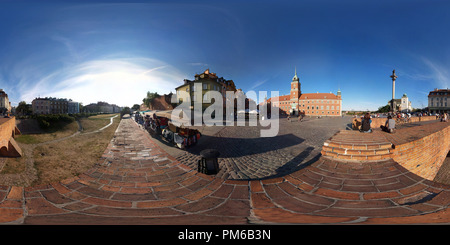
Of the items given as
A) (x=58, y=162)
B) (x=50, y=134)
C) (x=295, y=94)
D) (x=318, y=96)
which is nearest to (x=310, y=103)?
(x=318, y=96)

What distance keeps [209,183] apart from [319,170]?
180cm

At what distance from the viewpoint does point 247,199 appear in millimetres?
1946

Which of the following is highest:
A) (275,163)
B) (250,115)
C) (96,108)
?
(96,108)

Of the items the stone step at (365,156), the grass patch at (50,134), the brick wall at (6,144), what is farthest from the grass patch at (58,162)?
the stone step at (365,156)

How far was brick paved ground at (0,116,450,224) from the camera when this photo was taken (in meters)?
1.56

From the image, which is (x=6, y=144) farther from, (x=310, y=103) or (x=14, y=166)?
(x=310, y=103)

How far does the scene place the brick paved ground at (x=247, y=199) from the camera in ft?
5.13

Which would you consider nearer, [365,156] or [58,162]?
[365,156]

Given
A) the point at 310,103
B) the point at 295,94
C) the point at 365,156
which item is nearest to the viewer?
the point at 365,156

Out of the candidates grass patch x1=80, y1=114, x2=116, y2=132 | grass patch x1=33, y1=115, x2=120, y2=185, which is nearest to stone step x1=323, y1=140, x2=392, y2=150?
grass patch x1=33, y1=115, x2=120, y2=185

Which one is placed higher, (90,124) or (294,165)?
(90,124)

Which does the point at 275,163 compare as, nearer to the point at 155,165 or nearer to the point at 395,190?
the point at 395,190

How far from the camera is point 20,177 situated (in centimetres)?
266
